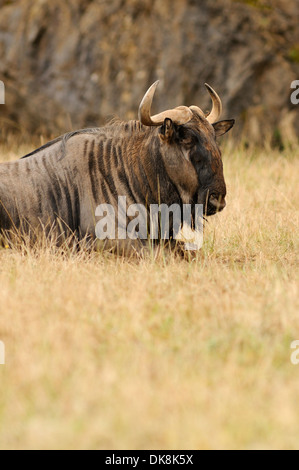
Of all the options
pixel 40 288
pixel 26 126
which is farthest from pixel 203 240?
pixel 26 126

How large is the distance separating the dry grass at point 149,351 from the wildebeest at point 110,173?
0.47 meters

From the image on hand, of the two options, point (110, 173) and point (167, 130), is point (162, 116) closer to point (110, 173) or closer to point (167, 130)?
point (167, 130)

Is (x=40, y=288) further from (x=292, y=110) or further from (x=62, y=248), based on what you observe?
(x=292, y=110)

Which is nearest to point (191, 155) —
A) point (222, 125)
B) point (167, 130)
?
point (167, 130)

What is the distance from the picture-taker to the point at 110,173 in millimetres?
6207

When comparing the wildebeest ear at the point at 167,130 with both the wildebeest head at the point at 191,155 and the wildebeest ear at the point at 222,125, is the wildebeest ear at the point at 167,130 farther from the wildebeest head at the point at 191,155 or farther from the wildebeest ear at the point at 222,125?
the wildebeest ear at the point at 222,125

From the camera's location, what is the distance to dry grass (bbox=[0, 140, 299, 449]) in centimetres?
309

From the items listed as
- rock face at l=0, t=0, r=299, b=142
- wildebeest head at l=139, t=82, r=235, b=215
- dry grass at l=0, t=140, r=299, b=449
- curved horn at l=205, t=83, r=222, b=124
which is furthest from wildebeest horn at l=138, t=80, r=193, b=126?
rock face at l=0, t=0, r=299, b=142

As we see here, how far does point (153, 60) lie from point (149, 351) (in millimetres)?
8153

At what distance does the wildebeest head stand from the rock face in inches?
214

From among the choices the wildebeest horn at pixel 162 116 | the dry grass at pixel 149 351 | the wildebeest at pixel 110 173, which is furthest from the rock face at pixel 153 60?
the dry grass at pixel 149 351

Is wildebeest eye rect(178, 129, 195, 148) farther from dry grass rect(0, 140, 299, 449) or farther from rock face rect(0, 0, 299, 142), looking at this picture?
rock face rect(0, 0, 299, 142)

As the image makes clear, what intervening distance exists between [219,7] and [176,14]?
0.67 meters

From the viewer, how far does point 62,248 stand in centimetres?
596
